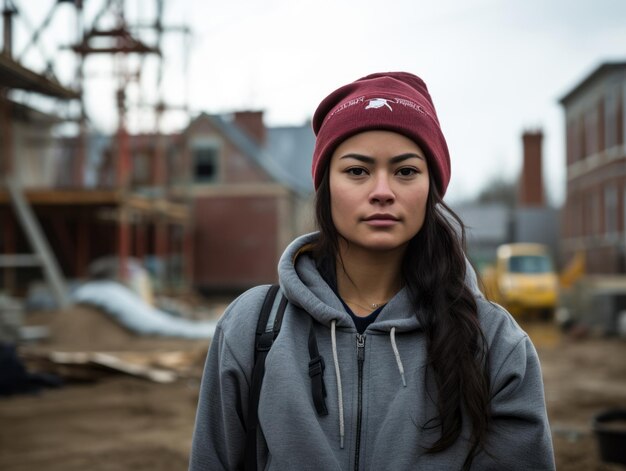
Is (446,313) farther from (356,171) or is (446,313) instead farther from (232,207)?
(232,207)

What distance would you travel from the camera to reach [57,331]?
47.9 ft

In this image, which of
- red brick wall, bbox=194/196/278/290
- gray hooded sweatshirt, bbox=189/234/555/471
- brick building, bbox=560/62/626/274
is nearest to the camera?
gray hooded sweatshirt, bbox=189/234/555/471

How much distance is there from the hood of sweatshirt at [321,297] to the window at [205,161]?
2932cm

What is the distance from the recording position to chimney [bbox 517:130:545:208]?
3850 cm

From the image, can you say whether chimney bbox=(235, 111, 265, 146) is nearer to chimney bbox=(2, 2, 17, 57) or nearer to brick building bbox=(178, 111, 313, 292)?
brick building bbox=(178, 111, 313, 292)

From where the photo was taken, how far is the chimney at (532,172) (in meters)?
38.5

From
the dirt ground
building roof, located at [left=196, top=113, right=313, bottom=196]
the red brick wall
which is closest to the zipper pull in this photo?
the dirt ground

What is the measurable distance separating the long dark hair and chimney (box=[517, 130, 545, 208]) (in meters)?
37.9

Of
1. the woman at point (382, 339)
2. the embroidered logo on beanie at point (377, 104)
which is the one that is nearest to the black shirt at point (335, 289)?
the woman at point (382, 339)

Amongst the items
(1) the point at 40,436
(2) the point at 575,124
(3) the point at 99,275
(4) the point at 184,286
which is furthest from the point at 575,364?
(2) the point at 575,124

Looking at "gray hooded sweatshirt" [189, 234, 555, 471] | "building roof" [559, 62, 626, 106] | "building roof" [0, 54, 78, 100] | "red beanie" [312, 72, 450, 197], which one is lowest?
"gray hooded sweatshirt" [189, 234, 555, 471]

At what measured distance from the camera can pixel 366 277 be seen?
7.28 feet

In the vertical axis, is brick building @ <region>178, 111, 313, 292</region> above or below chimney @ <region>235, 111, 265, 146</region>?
below

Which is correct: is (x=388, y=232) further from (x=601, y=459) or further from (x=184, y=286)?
(x=184, y=286)
